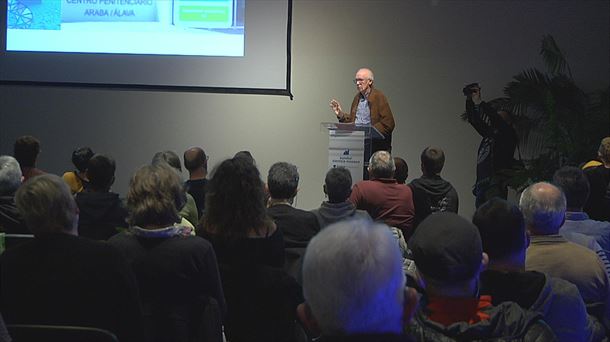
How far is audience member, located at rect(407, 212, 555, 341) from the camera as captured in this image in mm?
1690

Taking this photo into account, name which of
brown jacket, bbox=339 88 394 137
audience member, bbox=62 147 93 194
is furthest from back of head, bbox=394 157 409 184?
audience member, bbox=62 147 93 194

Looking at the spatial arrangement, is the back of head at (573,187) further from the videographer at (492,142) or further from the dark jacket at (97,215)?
the videographer at (492,142)

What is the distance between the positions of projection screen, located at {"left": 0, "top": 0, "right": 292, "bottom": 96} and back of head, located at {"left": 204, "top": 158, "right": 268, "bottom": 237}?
4902 millimetres

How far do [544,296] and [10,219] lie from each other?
2624 mm

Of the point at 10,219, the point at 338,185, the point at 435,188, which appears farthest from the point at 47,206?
the point at 435,188

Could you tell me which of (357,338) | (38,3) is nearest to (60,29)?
(38,3)

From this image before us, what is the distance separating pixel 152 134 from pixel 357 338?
22.2 feet

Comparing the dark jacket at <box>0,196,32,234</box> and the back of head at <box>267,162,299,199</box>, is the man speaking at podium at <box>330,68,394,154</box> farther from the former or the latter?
the dark jacket at <box>0,196,32,234</box>

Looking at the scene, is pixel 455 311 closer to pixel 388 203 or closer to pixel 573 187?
pixel 573 187

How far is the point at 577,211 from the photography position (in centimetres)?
331

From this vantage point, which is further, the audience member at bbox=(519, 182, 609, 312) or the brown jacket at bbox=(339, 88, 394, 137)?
the brown jacket at bbox=(339, 88, 394, 137)

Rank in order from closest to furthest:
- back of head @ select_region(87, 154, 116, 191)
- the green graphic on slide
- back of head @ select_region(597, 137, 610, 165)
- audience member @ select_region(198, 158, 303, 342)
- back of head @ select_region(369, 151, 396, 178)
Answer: audience member @ select_region(198, 158, 303, 342) → back of head @ select_region(87, 154, 116, 191) → back of head @ select_region(369, 151, 396, 178) → back of head @ select_region(597, 137, 610, 165) → the green graphic on slide

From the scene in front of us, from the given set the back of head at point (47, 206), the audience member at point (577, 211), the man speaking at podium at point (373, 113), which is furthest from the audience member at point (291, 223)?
the man speaking at podium at point (373, 113)

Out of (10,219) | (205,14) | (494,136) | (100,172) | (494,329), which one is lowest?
(10,219)
